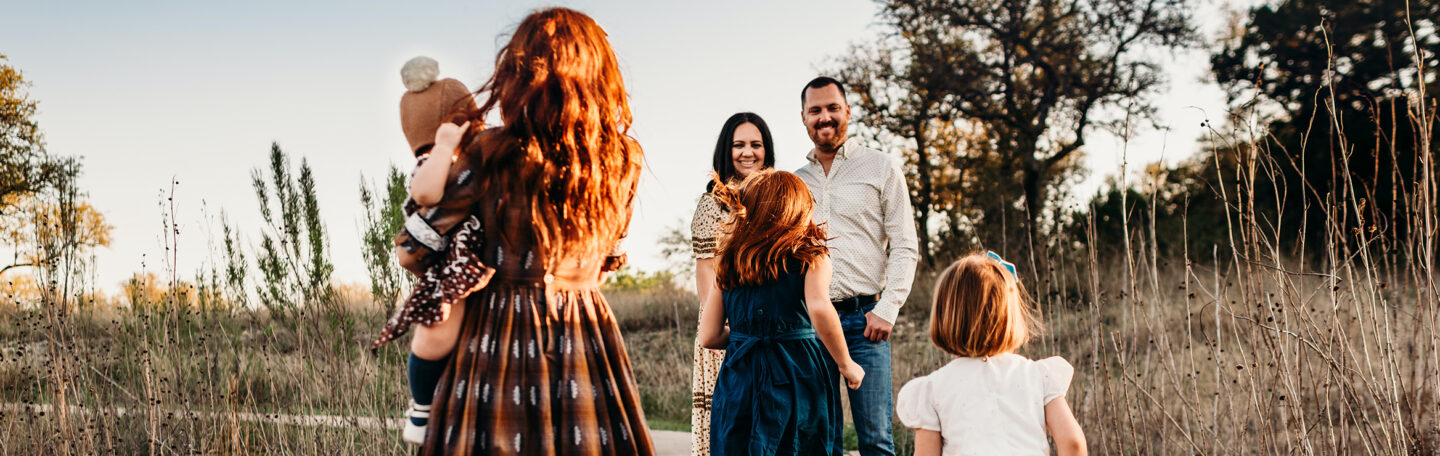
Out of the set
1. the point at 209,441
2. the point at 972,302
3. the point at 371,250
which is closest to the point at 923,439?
the point at 972,302

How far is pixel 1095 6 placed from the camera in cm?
1455

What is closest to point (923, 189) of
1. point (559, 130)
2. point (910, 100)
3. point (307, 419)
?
point (910, 100)

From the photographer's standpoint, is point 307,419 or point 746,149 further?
point 307,419

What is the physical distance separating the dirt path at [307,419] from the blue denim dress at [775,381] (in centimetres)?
170

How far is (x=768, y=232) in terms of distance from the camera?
2.36 metres

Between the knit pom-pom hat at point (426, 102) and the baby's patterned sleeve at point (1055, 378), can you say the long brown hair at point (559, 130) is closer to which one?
the knit pom-pom hat at point (426, 102)

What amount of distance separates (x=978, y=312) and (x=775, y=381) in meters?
0.64

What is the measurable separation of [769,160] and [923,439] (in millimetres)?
1440

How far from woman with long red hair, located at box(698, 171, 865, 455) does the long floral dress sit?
1.58ft

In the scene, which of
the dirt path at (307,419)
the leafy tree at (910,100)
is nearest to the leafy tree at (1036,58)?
the leafy tree at (910,100)

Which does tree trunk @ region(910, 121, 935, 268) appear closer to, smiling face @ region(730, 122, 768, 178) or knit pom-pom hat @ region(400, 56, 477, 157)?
smiling face @ region(730, 122, 768, 178)

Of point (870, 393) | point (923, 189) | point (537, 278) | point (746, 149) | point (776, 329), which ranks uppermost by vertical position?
point (923, 189)

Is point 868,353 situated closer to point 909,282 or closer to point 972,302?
point 909,282

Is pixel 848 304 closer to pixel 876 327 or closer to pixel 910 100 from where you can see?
pixel 876 327
